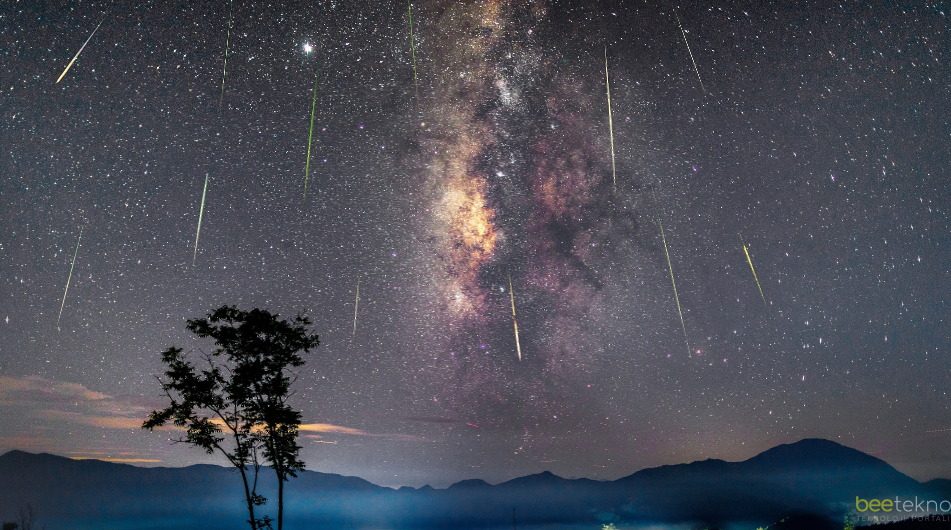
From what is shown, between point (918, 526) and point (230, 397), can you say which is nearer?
point (230, 397)

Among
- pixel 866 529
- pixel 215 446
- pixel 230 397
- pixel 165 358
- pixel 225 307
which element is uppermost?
pixel 225 307

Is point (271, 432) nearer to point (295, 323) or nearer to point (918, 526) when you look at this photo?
point (295, 323)

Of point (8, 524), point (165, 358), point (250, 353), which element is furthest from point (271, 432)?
Answer: point (8, 524)

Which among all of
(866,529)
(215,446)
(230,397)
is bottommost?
(866,529)

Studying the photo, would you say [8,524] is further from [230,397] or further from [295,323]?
[295,323]

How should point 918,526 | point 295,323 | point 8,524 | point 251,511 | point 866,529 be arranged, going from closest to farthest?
1. point 251,511
2. point 295,323
3. point 8,524
4. point 918,526
5. point 866,529

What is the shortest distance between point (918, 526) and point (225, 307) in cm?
16760

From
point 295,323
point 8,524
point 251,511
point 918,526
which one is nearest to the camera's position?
point 251,511

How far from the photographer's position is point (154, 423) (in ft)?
63.6

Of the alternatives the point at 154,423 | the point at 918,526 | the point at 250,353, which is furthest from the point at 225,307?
the point at 918,526

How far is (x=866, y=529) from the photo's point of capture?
151250 mm

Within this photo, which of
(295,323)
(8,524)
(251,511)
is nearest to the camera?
(251,511)

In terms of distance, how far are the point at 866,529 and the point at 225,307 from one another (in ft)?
614

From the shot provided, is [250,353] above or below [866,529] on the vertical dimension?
above
